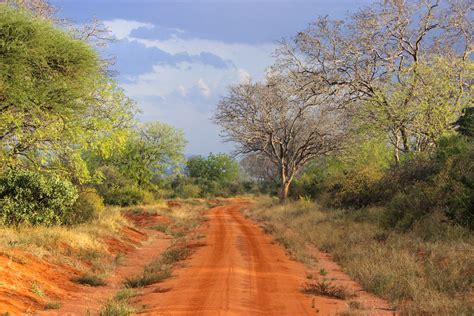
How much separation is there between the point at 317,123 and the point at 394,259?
24217 millimetres

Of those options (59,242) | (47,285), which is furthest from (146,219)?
(47,285)

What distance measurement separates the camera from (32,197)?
51.6 feet

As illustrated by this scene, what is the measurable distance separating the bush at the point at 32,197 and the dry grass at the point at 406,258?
29.4 feet

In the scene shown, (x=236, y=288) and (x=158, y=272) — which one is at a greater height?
(x=236, y=288)

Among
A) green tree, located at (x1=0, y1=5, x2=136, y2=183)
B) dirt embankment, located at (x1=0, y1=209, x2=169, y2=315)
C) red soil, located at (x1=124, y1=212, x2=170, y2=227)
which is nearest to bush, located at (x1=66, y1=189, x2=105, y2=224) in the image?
green tree, located at (x1=0, y1=5, x2=136, y2=183)

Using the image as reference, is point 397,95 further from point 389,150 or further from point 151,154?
point 151,154

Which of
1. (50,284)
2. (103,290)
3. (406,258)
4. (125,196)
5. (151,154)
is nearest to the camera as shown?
(50,284)

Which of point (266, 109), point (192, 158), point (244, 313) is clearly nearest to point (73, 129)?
point (244, 313)

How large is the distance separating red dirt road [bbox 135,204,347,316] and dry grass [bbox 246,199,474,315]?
4.71 ft

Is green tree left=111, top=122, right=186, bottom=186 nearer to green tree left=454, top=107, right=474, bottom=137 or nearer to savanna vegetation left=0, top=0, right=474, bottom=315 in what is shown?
savanna vegetation left=0, top=0, right=474, bottom=315

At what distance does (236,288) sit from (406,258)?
4740mm

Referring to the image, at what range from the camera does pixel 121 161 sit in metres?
44.4

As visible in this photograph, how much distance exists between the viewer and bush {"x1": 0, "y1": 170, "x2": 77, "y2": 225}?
1504 centimetres

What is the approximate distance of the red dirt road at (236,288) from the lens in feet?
25.7
